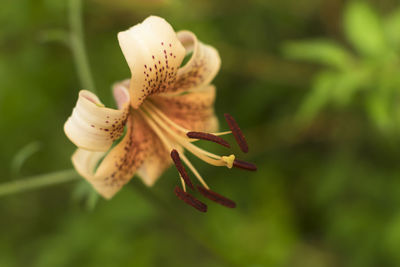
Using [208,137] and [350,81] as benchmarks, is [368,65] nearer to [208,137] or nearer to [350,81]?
[350,81]

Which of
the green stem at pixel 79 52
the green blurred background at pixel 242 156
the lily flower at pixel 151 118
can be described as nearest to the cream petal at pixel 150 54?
the lily flower at pixel 151 118

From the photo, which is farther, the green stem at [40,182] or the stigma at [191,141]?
the green stem at [40,182]

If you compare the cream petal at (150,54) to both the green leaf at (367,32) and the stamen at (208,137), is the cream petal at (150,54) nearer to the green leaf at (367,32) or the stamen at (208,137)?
the stamen at (208,137)

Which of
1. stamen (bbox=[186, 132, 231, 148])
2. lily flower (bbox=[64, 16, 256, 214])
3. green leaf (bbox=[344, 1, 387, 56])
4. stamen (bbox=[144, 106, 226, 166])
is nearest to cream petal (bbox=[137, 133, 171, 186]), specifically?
lily flower (bbox=[64, 16, 256, 214])

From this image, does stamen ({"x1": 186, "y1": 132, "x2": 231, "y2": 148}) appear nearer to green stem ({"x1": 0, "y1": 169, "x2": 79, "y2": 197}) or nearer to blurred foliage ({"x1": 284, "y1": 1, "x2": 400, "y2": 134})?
green stem ({"x1": 0, "y1": 169, "x2": 79, "y2": 197})

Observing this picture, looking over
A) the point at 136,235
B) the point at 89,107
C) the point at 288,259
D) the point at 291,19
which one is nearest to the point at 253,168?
the point at 89,107

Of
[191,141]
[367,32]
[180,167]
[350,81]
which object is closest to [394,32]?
[367,32]
